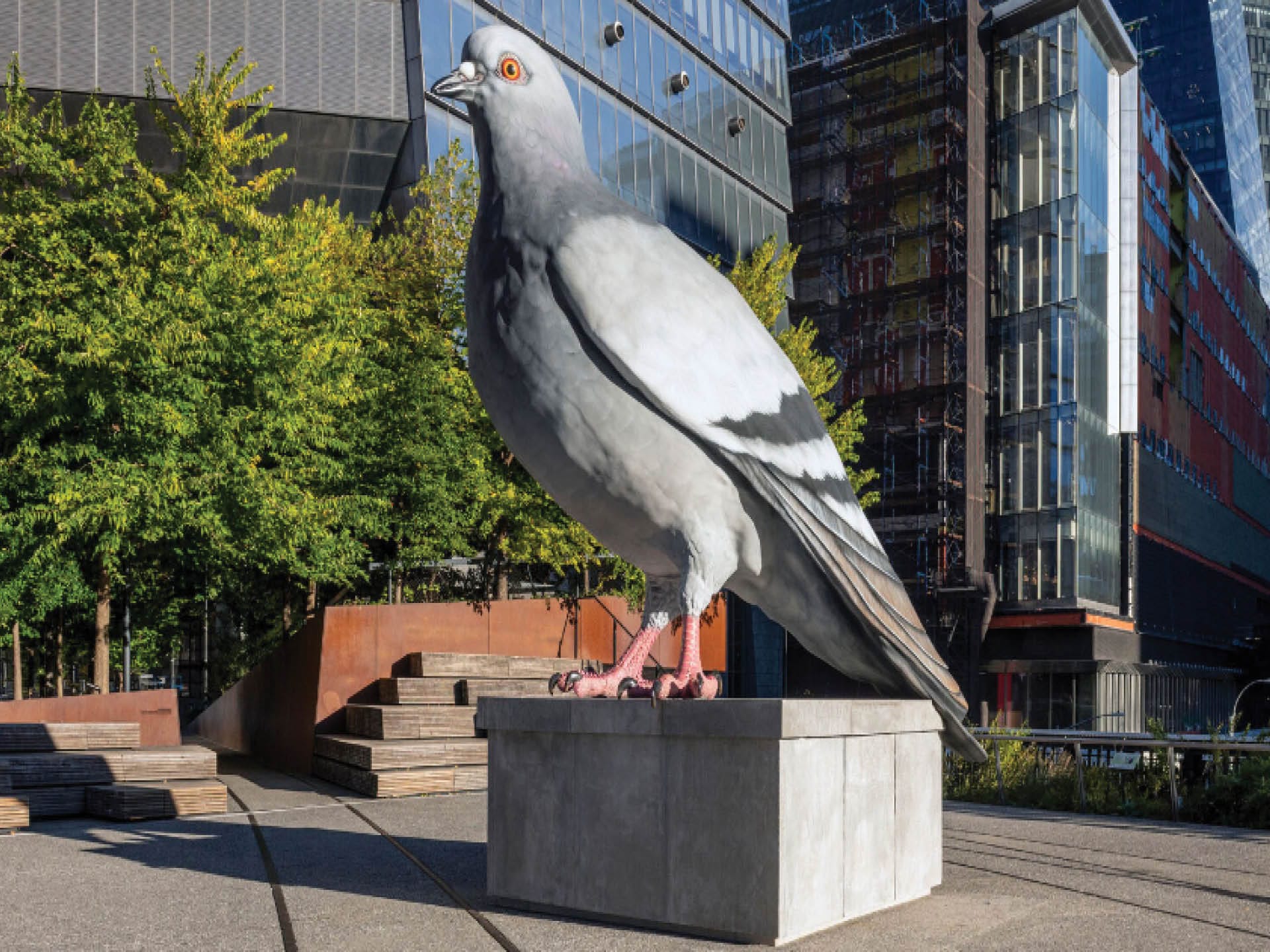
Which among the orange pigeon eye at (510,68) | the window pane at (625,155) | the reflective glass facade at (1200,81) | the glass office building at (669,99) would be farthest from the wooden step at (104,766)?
the reflective glass facade at (1200,81)

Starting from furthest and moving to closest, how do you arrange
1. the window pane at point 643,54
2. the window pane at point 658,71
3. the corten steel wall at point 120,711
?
the window pane at point 658,71
the window pane at point 643,54
the corten steel wall at point 120,711

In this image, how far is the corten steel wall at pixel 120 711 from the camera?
14609mm

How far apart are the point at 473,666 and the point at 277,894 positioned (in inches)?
323

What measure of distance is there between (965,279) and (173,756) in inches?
1587

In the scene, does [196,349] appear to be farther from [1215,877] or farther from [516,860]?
[1215,877]

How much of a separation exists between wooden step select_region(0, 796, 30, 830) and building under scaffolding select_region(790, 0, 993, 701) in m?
37.4

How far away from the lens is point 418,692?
1384 centimetres

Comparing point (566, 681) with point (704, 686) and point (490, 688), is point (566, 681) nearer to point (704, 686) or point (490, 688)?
point (704, 686)

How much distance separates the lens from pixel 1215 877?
7.08 m

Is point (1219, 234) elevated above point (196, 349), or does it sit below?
above

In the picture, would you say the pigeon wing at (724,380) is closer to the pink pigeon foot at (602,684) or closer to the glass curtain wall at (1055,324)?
the pink pigeon foot at (602,684)

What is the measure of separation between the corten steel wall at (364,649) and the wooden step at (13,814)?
5286 millimetres

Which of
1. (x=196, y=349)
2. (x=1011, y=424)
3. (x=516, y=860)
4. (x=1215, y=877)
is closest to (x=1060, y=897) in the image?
(x=1215, y=877)

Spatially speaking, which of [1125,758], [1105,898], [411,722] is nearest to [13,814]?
[411,722]
